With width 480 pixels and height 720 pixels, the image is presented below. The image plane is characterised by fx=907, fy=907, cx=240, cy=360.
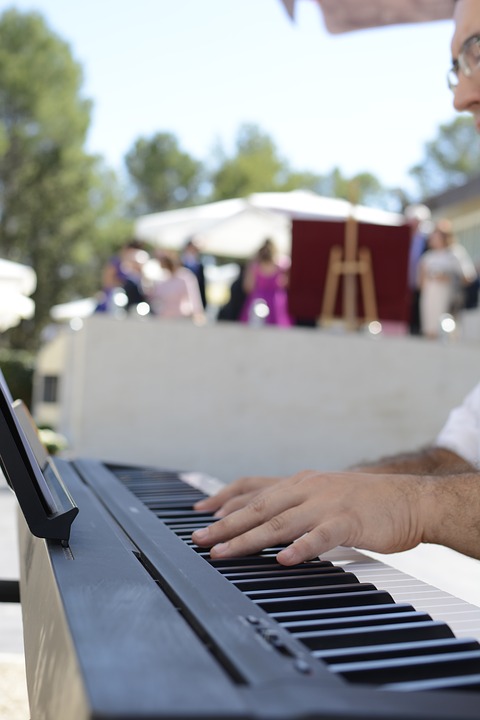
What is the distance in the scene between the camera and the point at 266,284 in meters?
8.45

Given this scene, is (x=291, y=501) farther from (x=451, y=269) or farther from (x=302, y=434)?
(x=451, y=269)

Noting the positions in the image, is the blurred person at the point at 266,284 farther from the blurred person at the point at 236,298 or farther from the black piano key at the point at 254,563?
the black piano key at the point at 254,563

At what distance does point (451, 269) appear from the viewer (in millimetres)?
7926

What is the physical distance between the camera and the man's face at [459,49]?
1747 mm

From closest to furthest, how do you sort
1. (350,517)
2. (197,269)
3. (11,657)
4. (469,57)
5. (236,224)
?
(350,517) → (469,57) → (11,657) → (197,269) → (236,224)

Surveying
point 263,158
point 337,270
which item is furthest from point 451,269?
point 263,158

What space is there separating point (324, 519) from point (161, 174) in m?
47.9

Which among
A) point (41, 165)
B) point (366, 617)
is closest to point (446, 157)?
point (41, 165)

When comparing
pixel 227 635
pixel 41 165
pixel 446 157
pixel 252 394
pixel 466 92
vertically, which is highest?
pixel 446 157

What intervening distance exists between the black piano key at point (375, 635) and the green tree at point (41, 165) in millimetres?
30351

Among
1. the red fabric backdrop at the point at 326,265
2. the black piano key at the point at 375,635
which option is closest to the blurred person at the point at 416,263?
the red fabric backdrop at the point at 326,265

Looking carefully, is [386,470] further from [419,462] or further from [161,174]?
[161,174]

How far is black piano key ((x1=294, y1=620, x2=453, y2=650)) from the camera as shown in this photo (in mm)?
727

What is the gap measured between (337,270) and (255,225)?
16.7ft
